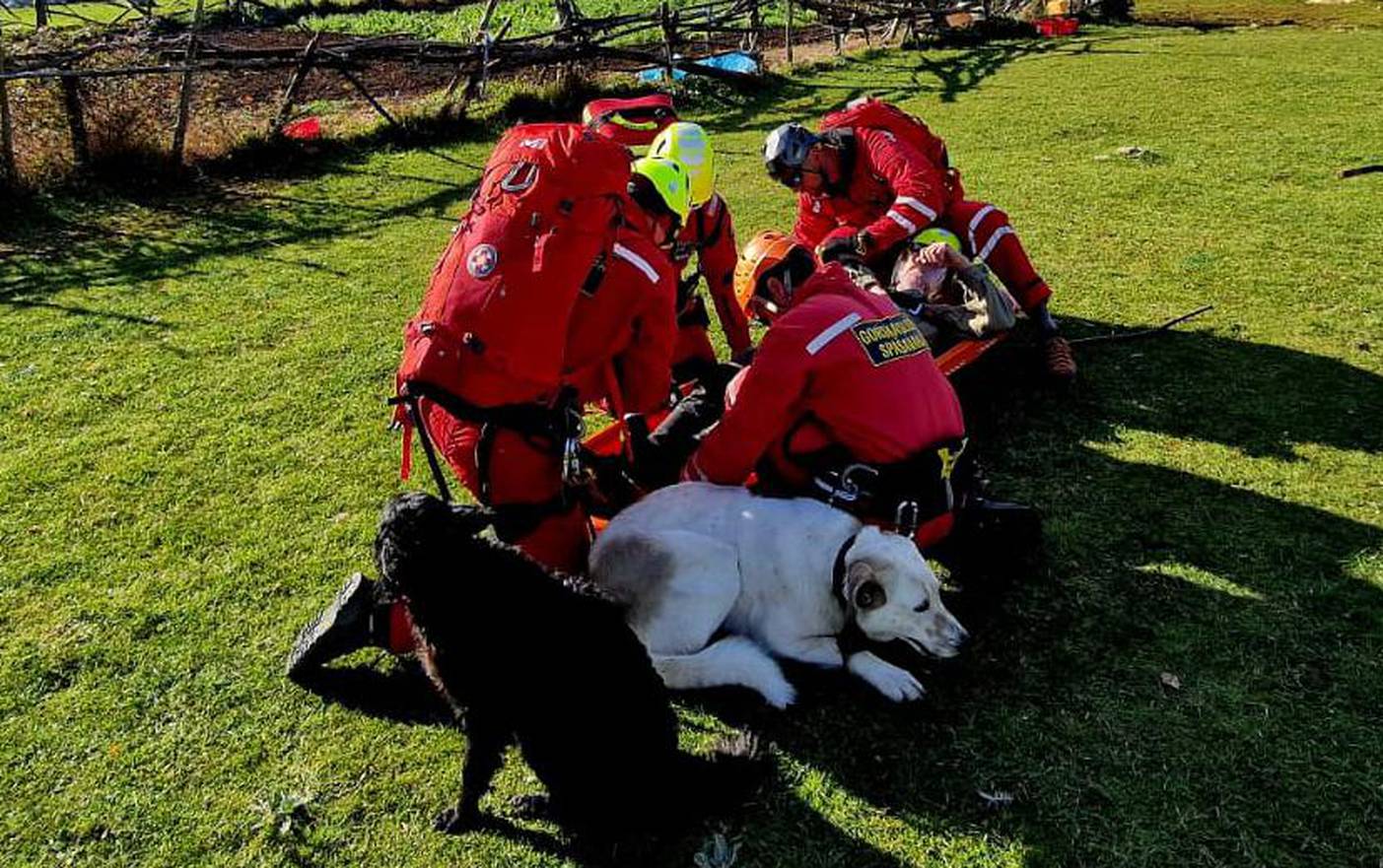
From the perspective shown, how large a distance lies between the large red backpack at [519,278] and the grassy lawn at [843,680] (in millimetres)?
1575

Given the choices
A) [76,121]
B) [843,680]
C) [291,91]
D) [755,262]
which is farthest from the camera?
[291,91]

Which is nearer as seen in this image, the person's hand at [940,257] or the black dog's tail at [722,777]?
the black dog's tail at [722,777]

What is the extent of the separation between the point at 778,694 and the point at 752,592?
0.45m

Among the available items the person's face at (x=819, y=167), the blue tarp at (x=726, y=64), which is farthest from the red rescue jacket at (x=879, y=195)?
the blue tarp at (x=726, y=64)

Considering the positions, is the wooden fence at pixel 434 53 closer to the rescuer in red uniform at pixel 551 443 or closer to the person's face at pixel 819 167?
the person's face at pixel 819 167

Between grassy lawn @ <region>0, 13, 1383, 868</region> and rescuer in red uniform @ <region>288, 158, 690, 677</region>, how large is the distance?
0.35 m

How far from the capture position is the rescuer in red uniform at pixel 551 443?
4410 millimetres

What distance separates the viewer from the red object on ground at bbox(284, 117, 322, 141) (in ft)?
48.8

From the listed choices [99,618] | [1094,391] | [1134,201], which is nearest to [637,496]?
[99,618]

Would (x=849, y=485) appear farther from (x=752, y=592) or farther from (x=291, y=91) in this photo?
(x=291, y=91)

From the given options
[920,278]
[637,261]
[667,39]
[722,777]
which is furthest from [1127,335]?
[667,39]

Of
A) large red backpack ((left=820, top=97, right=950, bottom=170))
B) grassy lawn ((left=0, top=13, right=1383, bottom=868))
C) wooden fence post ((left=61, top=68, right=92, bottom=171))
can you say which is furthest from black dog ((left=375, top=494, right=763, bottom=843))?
wooden fence post ((left=61, top=68, right=92, bottom=171))

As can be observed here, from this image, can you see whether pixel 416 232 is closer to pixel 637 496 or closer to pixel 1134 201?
pixel 637 496

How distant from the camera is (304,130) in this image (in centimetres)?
1520
